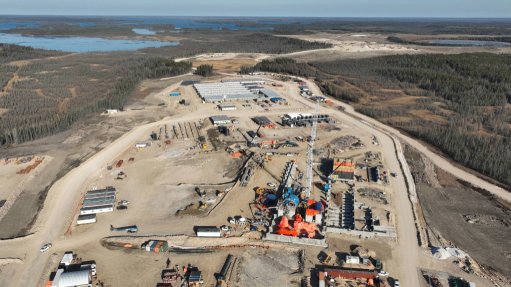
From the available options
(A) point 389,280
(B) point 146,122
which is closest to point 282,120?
(B) point 146,122

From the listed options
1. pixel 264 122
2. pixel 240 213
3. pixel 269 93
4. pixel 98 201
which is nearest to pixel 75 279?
pixel 98 201

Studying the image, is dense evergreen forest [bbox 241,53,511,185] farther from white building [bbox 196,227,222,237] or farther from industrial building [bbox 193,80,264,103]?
white building [bbox 196,227,222,237]

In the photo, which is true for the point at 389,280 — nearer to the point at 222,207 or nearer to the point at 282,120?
the point at 222,207

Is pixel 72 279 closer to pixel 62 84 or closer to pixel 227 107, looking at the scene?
pixel 227 107

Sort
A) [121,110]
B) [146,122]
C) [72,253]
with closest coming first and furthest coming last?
[72,253]
[146,122]
[121,110]

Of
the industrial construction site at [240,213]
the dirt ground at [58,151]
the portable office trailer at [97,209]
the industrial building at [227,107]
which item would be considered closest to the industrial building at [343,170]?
the industrial construction site at [240,213]

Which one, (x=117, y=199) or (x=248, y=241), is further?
(x=117, y=199)
